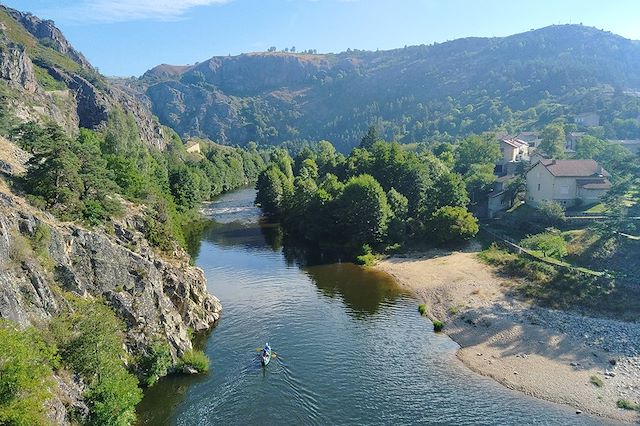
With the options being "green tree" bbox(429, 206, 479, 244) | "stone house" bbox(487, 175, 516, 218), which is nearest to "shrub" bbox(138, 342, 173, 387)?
"green tree" bbox(429, 206, 479, 244)

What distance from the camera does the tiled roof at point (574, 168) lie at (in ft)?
280

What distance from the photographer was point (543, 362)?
43312 mm

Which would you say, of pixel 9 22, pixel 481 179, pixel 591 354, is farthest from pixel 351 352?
pixel 9 22

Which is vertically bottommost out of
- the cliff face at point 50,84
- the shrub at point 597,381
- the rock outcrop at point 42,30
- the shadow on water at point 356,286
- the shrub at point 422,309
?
the shrub at point 597,381

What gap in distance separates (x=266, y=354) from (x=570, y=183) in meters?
66.6

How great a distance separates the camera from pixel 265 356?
1676 inches

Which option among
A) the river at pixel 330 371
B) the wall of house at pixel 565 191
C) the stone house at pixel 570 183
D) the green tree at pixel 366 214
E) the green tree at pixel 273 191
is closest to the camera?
the river at pixel 330 371

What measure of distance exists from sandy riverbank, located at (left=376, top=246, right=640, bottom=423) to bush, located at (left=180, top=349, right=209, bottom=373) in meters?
23.2

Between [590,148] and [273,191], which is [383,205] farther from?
[590,148]

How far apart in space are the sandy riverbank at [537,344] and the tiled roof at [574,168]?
3242 centimetres

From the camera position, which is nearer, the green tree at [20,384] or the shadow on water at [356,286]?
the green tree at [20,384]

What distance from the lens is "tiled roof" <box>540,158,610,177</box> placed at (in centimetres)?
8525

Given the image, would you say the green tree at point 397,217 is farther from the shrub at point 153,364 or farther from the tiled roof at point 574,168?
the shrub at point 153,364

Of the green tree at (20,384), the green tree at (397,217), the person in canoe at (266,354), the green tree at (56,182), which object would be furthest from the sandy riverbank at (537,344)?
the green tree at (56,182)
